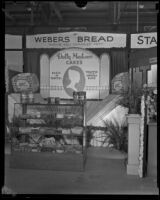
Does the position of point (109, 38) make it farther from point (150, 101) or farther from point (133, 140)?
point (133, 140)

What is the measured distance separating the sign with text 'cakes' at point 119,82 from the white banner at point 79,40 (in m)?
0.77

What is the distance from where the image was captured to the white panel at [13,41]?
7008 millimetres

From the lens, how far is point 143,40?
21.2 feet

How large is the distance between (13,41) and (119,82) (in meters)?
3.04

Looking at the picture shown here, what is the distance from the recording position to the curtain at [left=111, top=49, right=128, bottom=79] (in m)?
6.83

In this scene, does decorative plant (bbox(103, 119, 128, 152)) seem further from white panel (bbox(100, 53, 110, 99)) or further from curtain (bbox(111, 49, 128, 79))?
curtain (bbox(111, 49, 128, 79))

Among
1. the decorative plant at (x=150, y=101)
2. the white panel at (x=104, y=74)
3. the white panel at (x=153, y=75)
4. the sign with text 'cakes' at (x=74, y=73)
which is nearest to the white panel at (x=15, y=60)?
the sign with text 'cakes' at (x=74, y=73)

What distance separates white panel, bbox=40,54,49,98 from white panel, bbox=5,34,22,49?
700 millimetres

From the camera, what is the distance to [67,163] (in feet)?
16.2

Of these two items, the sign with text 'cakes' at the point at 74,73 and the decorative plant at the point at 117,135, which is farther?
the sign with text 'cakes' at the point at 74,73

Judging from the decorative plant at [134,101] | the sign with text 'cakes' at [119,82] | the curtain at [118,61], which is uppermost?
the curtain at [118,61]

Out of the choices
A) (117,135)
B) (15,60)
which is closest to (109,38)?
(117,135)

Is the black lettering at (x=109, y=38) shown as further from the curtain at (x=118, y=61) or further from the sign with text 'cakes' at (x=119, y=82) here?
the sign with text 'cakes' at (x=119, y=82)
